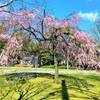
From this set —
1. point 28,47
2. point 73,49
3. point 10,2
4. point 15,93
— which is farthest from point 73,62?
point 10,2

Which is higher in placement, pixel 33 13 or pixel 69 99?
pixel 33 13

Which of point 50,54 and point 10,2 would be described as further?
point 50,54

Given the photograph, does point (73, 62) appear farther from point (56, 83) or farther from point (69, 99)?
point (69, 99)

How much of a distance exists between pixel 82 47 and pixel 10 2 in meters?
15.5

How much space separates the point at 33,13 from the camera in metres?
26.5

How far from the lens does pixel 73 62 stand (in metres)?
27.7

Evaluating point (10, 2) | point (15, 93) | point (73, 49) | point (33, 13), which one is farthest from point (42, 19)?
point (10, 2)

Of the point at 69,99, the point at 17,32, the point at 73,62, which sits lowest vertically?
the point at 69,99

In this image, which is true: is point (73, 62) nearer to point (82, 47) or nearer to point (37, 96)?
point (82, 47)

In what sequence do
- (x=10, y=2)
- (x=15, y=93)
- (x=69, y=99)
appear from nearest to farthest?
1. (x=10, y=2)
2. (x=69, y=99)
3. (x=15, y=93)

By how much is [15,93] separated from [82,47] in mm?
8414

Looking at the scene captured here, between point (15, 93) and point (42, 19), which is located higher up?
point (42, 19)

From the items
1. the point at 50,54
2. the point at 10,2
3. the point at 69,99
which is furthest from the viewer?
the point at 50,54

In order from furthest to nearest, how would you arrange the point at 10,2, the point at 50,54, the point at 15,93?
the point at 50,54 → the point at 15,93 → the point at 10,2
